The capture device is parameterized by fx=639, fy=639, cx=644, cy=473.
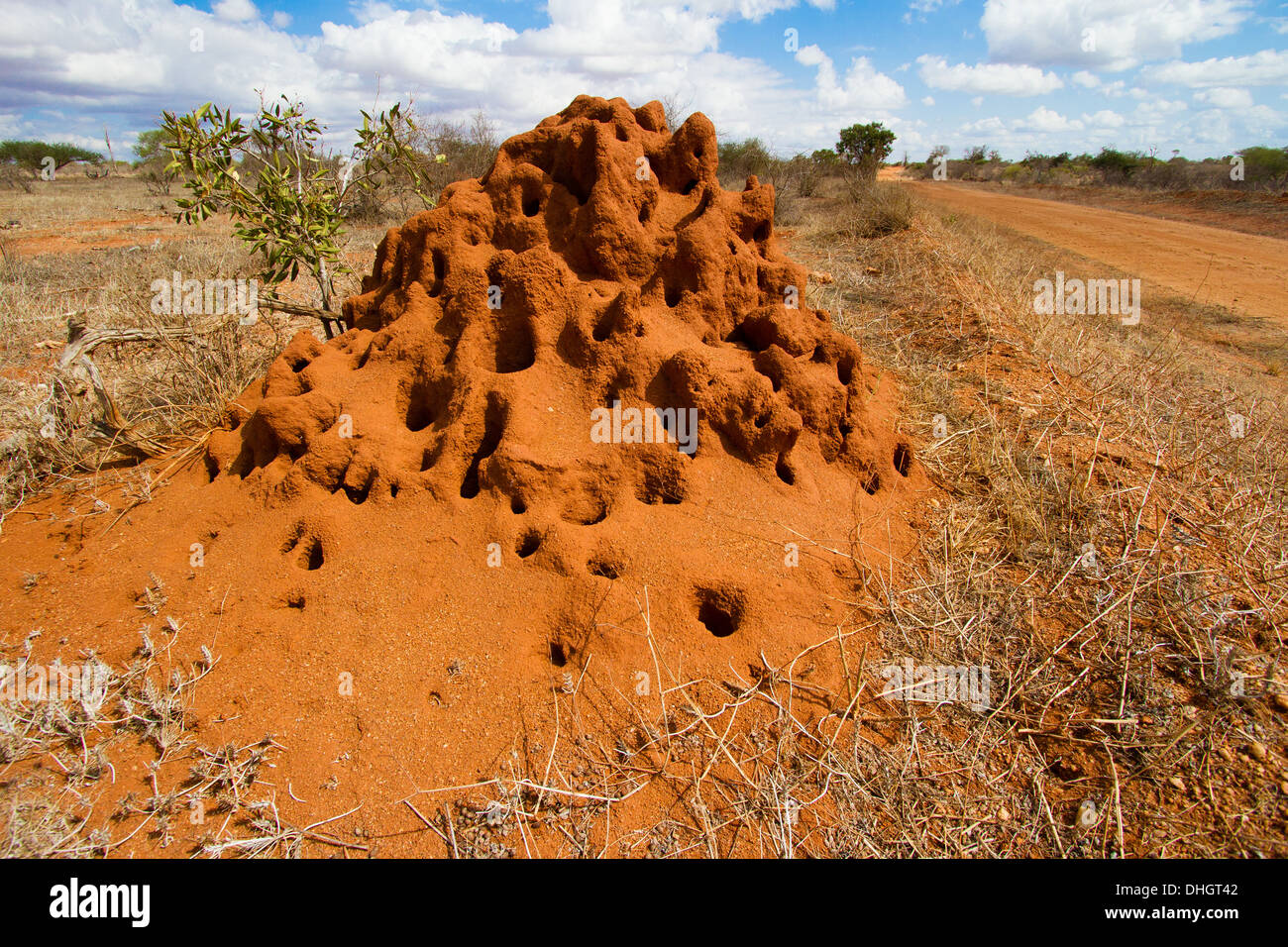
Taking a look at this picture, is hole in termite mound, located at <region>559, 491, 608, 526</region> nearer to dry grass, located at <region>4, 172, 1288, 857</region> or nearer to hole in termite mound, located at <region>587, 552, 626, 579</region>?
hole in termite mound, located at <region>587, 552, 626, 579</region>

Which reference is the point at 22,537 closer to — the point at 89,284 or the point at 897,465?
the point at 897,465

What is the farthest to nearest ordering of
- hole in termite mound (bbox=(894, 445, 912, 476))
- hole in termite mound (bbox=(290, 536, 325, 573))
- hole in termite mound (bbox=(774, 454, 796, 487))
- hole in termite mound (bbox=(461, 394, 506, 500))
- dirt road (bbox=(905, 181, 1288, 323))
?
dirt road (bbox=(905, 181, 1288, 323))
hole in termite mound (bbox=(894, 445, 912, 476))
hole in termite mound (bbox=(774, 454, 796, 487))
hole in termite mound (bbox=(461, 394, 506, 500))
hole in termite mound (bbox=(290, 536, 325, 573))

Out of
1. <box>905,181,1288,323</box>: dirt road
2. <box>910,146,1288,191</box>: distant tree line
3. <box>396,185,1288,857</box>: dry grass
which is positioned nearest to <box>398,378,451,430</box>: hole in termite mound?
<box>396,185,1288,857</box>: dry grass

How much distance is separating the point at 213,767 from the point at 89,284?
7290 mm

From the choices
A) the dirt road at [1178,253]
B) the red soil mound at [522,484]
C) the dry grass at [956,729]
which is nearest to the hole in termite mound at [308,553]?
the red soil mound at [522,484]

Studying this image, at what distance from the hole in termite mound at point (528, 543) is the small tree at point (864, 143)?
2484 cm

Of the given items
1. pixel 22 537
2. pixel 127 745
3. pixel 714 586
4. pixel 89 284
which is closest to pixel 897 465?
pixel 714 586

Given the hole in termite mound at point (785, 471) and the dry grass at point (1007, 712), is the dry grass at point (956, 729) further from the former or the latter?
the hole in termite mound at point (785, 471)

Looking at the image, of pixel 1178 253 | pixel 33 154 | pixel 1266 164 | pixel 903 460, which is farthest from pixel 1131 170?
pixel 33 154

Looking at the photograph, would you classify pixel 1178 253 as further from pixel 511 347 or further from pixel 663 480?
pixel 511 347

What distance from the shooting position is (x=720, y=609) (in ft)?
7.57

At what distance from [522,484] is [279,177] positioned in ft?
8.38

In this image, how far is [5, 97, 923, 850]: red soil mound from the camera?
2.12m

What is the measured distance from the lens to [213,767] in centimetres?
189
